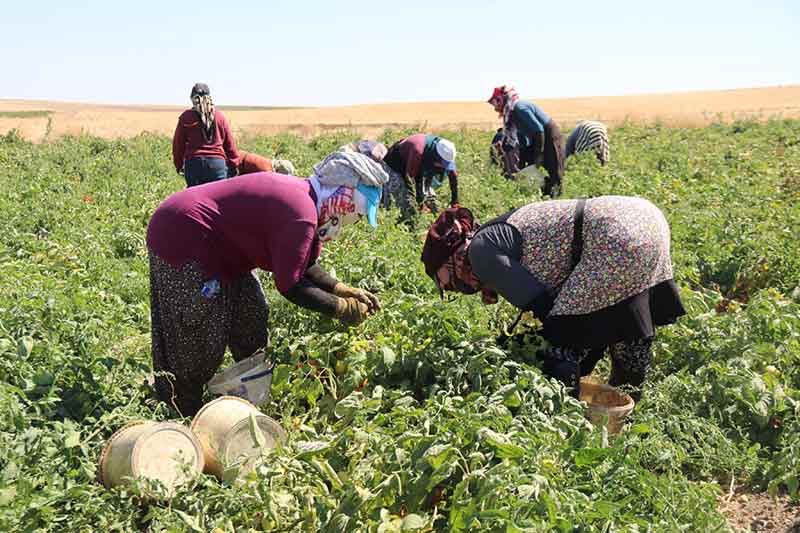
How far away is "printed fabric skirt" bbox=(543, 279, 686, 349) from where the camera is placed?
9.75 feet

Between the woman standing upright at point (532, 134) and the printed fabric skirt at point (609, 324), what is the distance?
15.7 ft

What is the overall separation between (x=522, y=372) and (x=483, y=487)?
2.34 feet

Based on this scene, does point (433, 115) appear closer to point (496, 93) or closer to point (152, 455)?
point (496, 93)

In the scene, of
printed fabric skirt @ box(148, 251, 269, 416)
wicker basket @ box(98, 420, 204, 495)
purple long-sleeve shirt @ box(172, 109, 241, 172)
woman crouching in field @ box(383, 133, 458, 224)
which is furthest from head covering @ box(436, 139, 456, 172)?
wicker basket @ box(98, 420, 204, 495)

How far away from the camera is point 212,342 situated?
3.32 metres

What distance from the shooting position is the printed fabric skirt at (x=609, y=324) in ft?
9.75

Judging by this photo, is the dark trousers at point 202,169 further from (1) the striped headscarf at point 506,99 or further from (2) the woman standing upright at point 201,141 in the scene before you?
(1) the striped headscarf at point 506,99

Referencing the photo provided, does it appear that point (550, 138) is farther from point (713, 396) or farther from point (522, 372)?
point (522, 372)

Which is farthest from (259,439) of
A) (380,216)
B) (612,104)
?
(612,104)

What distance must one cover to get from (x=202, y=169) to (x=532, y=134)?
11.1 ft

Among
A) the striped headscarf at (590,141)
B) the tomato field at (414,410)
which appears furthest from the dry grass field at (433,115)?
the tomato field at (414,410)

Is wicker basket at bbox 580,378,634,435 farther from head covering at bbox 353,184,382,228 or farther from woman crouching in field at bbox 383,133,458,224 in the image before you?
woman crouching in field at bbox 383,133,458,224

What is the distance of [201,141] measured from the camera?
19.4 ft

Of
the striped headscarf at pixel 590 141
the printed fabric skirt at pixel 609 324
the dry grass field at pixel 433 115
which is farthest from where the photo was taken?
the dry grass field at pixel 433 115
